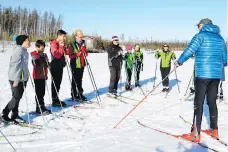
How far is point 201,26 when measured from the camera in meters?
5.05

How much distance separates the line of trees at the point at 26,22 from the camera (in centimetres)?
5090

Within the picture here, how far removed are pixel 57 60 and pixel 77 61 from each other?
931mm

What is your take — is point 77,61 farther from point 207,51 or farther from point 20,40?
point 207,51

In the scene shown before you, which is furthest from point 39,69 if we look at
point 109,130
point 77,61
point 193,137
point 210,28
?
point 210,28

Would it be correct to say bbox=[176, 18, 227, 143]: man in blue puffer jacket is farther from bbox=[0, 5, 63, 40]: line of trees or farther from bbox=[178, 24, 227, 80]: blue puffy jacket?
bbox=[0, 5, 63, 40]: line of trees

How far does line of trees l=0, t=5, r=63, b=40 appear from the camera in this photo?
50.9 metres

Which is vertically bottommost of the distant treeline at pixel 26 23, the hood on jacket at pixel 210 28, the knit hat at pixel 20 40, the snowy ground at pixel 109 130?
the snowy ground at pixel 109 130

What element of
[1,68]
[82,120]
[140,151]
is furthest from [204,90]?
[1,68]

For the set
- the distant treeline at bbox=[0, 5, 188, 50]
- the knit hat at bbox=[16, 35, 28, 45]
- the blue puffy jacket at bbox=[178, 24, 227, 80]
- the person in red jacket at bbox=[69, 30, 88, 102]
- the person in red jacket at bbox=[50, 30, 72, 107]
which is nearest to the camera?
the blue puffy jacket at bbox=[178, 24, 227, 80]

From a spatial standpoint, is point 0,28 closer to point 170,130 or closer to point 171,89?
point 171,89

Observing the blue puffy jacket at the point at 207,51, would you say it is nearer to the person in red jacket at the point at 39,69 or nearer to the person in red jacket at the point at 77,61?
the person in red jacket at the point at 39,69

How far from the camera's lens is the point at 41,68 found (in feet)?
21.5

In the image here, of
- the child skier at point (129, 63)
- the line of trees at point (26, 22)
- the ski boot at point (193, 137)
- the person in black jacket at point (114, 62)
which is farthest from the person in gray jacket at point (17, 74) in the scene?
the line of trees at point (26, 22)

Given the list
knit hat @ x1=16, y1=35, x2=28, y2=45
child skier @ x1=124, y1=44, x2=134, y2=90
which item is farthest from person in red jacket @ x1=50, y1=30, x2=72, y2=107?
child skier @ x1=124, y1=44, x2=134, y2=90
